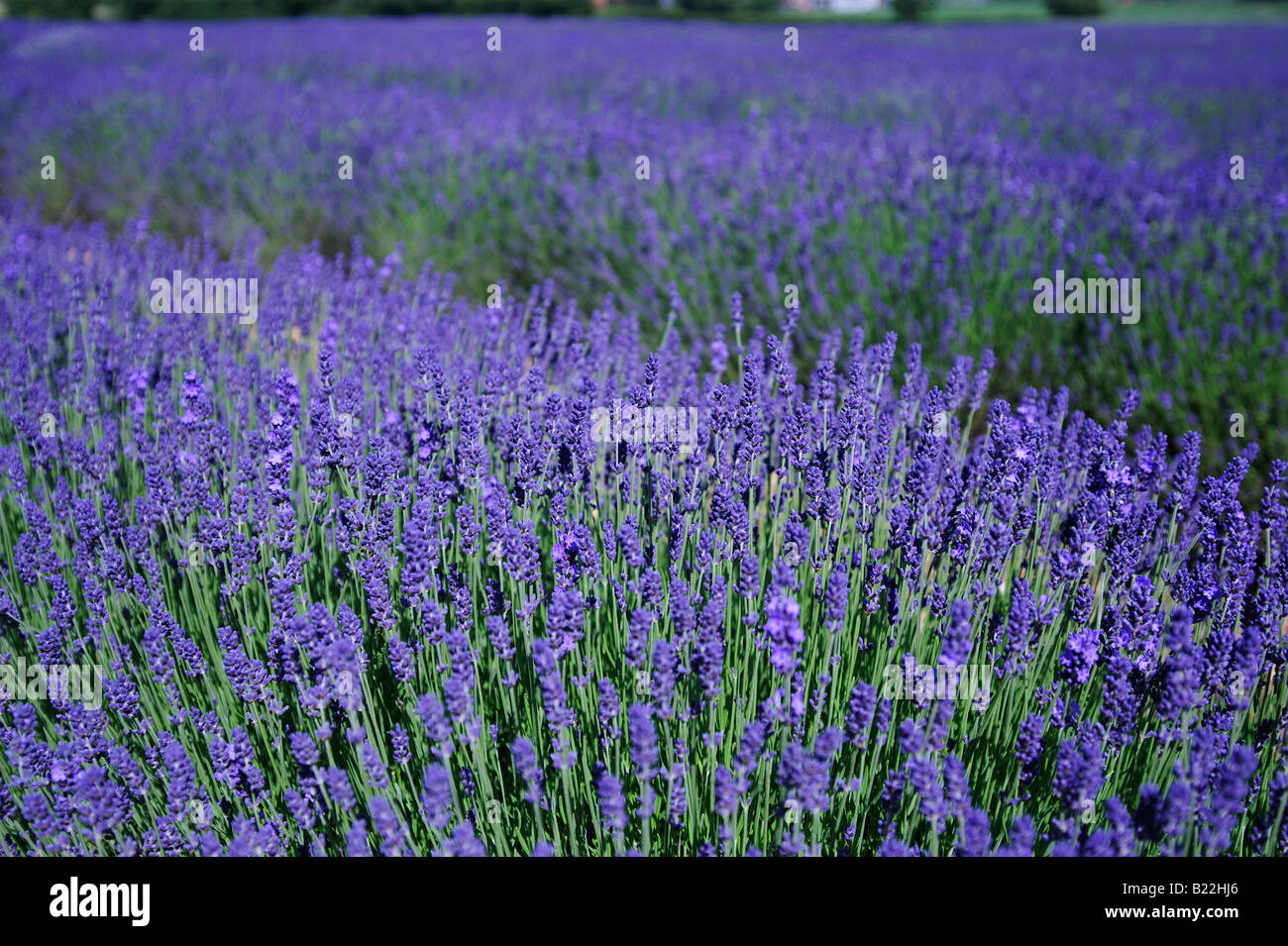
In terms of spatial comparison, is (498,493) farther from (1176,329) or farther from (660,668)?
(1176,329)

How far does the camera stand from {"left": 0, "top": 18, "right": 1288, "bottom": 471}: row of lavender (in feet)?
11.8

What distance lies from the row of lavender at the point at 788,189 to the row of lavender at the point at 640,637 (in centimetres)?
143

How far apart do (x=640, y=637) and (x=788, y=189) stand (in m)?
3.56

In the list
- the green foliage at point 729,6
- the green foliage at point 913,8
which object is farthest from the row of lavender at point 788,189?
the green foliage at point 913,8

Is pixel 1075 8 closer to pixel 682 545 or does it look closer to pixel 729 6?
pixel 729 6

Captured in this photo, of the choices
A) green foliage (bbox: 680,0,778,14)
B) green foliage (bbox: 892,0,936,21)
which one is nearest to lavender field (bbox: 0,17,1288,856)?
green foliage (bbox: 680,0,778,14)

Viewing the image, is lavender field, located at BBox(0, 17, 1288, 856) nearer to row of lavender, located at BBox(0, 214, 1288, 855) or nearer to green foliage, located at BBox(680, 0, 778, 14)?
row of lavender, located at BBox(0, 214, 1288, 855)

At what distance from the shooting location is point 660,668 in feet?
4.51

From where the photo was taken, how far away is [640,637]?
142cm

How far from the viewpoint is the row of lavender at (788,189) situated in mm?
3605

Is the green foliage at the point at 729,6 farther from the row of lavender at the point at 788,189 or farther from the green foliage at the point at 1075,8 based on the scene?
the row of lavender at the point at 788,189

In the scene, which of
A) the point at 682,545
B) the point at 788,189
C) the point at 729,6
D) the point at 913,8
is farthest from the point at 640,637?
the point at 913,8

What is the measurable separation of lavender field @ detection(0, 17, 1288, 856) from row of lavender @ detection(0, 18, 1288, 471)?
38mm

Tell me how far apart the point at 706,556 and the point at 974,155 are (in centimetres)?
399
